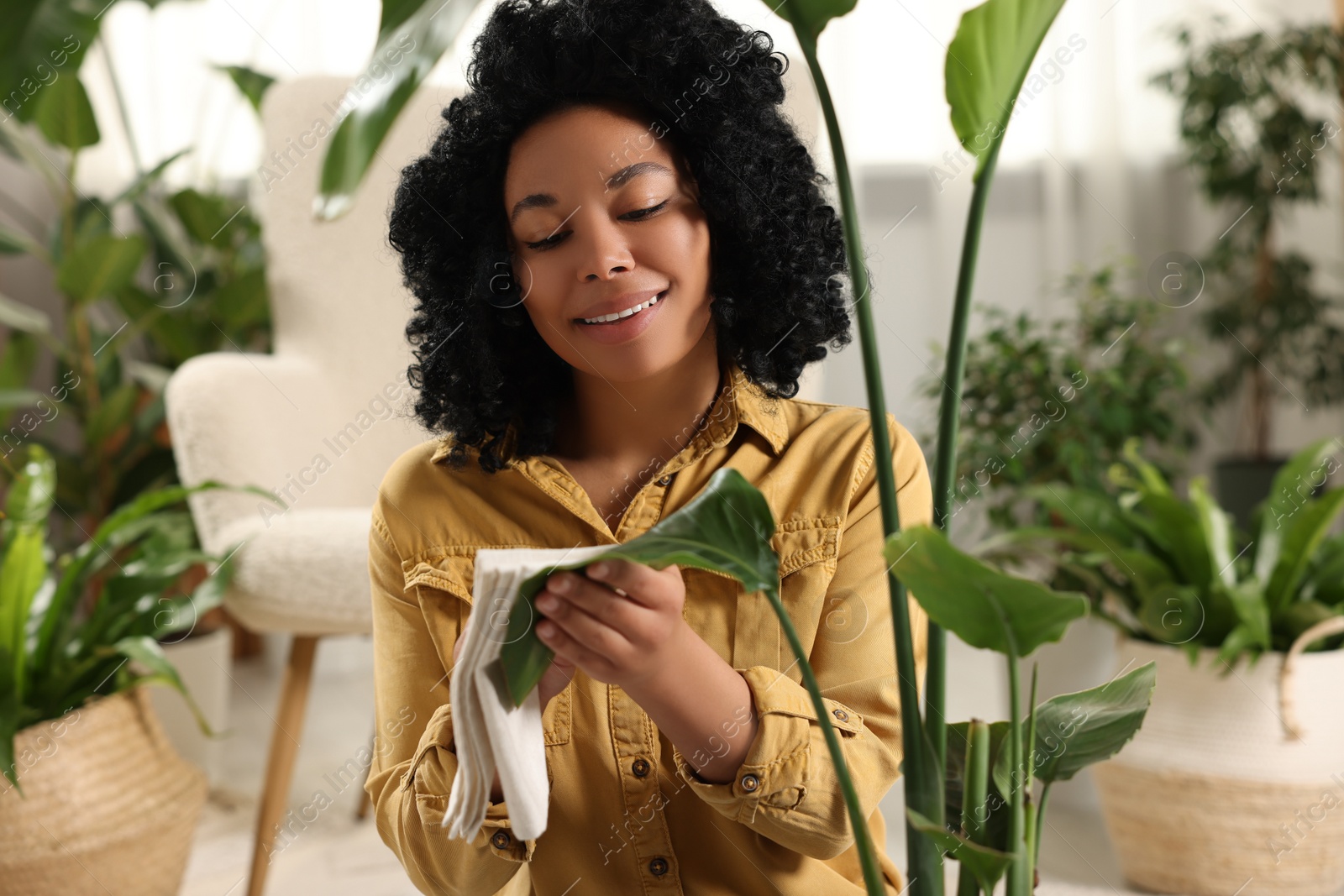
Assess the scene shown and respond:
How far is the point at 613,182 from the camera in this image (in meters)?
0.72

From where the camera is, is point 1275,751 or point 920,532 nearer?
point 920,532

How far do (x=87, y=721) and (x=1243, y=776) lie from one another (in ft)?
4.21

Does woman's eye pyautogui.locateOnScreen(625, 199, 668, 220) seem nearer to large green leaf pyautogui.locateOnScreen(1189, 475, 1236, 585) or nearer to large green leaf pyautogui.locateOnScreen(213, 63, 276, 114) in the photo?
large green leaf pyautogui.locateOnScreen(1189, 475, 1236, 585)

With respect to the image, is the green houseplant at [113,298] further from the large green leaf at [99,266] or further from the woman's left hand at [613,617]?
the woman's left hand at [613,617]

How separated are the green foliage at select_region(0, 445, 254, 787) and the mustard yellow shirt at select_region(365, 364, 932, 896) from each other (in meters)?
0.61

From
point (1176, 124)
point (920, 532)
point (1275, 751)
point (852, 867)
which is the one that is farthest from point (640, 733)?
point (1176, 124)

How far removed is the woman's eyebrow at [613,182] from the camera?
0.72 metres

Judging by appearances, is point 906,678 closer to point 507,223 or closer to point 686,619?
point 686,619

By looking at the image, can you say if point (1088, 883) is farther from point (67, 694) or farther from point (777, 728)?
point (67, 694)

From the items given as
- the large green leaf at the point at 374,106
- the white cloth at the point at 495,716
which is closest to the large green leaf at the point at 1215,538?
the white cloth at the point at 495,716

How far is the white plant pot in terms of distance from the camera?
1.83 m

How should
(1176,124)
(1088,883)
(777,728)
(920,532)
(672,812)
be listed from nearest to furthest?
(920,532), (777,728), (672,812), (1088,883), (1176,124)

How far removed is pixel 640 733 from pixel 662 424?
0.22 metres

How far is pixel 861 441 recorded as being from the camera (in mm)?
797
